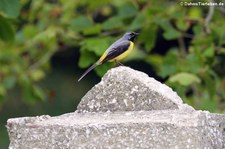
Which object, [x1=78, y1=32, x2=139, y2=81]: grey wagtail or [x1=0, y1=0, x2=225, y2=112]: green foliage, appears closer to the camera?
[x1=78, y1=32, x2=139, y2=81]: grey wagtail

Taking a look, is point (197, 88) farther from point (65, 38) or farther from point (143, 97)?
point (143, 97)

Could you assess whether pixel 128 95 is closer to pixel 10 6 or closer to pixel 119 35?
pixel 10 6

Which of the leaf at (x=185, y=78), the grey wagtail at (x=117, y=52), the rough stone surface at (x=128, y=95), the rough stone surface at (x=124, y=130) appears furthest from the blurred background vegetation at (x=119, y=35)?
the rough stone surface at (x=124, y=130)

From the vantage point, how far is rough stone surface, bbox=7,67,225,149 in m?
3.69

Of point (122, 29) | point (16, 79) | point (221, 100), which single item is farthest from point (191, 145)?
point (16, 79)

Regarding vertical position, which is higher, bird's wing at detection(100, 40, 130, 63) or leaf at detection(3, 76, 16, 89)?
→ bird's wing at detection(100, 40, 130, 63)

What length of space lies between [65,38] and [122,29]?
1245 mm

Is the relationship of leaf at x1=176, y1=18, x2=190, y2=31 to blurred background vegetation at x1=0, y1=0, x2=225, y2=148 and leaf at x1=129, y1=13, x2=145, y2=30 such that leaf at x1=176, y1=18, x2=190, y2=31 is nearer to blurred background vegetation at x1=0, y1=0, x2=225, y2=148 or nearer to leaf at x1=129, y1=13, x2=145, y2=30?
blurred background vegetation at x1=0, y1=0, x2=225, y2=148

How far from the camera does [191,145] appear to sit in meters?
3.65

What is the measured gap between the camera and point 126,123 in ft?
12.3

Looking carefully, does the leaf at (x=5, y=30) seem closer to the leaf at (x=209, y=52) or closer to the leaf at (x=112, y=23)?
the leaf at (x=112, y=23)

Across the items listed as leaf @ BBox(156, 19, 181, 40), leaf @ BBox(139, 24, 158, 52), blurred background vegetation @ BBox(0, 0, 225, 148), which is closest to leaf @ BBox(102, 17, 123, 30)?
blurred background vegetation @ BBox(0, 0, 225, 148)

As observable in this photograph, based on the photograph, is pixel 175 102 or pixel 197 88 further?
pixel 197 88

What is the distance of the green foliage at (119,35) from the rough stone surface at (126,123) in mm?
2711
